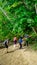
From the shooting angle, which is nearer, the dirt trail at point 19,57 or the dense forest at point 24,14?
the dirt trail at point 19,57

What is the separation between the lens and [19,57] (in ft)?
68.4

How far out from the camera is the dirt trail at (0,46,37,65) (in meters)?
19.0

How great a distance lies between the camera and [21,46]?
948 inches

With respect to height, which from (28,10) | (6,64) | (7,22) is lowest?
(6,64)

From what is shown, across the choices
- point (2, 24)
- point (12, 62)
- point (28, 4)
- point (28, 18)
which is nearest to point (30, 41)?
point (28, 18)

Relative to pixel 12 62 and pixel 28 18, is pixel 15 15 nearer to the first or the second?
pixel 28 18

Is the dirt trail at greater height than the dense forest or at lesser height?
lesser

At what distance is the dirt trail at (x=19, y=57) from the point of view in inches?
747

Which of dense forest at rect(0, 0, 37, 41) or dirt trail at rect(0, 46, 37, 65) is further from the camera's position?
dense forest at rect(0, 0, 37, 41)

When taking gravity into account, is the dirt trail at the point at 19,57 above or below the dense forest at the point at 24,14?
below

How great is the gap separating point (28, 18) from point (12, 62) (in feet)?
23.2

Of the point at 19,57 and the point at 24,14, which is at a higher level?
the point at 24,14

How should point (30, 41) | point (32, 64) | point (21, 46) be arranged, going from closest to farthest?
point (32, 64), point (21, 46), point (30, 41)

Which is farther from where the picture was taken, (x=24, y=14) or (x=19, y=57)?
(x=24, y=14)
